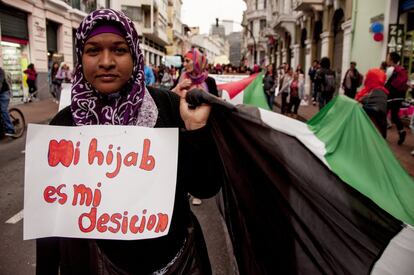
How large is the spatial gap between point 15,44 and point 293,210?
18.3 m

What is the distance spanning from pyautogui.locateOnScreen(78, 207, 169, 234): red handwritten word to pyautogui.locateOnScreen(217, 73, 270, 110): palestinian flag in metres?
5.78

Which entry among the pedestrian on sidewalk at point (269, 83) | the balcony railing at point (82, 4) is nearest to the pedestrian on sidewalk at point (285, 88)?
the pedestrian on sidewalk at point (269, 83)

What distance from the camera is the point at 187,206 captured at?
160 cm

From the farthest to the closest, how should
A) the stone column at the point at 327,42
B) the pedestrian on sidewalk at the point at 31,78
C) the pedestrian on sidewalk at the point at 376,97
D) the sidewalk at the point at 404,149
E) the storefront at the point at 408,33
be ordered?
the stone column at the point at 327,42
the pedestrian on sidewalk at the point at 31,78
the storefront at the point at 408,33
the pedestrian on sidewalk at the point at 376,97
the sidewalk at the point at 404,149

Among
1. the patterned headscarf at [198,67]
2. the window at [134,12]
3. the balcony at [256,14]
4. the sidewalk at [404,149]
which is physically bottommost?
the sidewalk at [404,149]

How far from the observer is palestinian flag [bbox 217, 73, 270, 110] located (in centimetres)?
721

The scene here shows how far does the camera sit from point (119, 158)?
146 centimetres

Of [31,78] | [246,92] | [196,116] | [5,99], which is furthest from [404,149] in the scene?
[31,78]

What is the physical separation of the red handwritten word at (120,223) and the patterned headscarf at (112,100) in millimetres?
352

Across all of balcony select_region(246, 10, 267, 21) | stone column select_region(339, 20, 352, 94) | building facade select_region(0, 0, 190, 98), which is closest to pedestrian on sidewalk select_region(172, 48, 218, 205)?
stone column select_region(339, 20, 352, 94)

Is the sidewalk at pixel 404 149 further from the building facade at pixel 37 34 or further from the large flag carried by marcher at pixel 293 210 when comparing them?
the building facade at pixel 37 34

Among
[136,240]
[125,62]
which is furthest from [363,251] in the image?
[125,62]

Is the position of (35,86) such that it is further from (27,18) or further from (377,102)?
(377,102)

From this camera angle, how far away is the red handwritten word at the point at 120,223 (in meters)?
1.41
